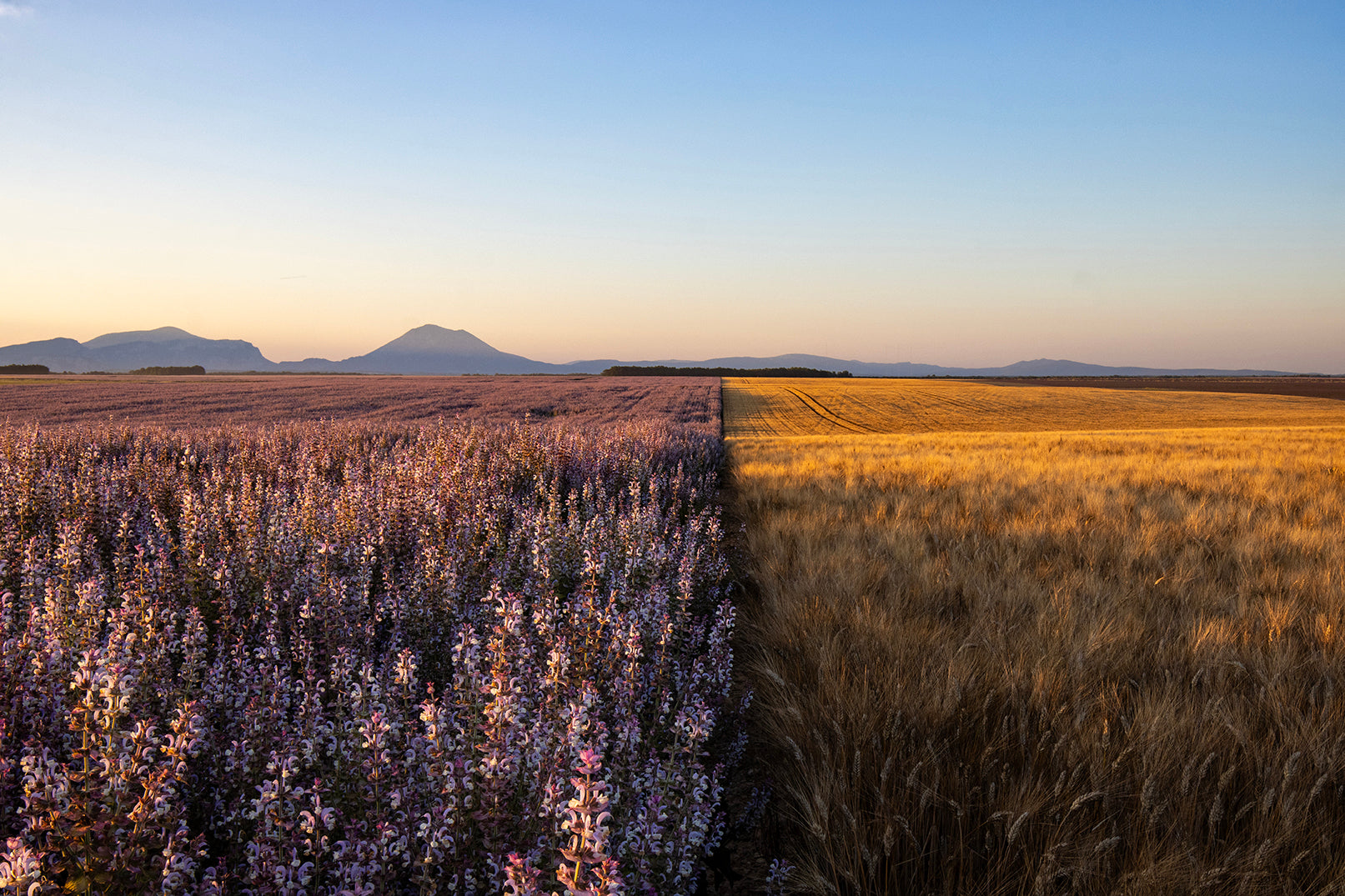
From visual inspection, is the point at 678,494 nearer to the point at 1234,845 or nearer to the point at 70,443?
the point at 1234,845

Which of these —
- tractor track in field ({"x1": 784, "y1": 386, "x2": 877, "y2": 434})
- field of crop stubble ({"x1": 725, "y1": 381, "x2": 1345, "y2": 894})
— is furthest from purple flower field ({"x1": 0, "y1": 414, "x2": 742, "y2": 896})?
tractor track in field ({"x1": 784, "y1": 386, "x2": 877, "y2": 434})

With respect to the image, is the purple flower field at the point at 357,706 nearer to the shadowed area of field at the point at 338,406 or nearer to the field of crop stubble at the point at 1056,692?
the field of crop stubble at the point at 1056,692

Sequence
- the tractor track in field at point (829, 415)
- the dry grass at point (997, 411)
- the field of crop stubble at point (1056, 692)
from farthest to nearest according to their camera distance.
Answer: the dry grass at point (997, 411)
the tractor track in field at point (829, 415)
the field of crop stubble at point (1056, 692)

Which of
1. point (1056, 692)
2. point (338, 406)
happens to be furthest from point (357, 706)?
point (338, 406)

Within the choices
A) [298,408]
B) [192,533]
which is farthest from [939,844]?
[298,408]

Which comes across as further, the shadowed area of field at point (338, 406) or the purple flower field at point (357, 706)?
the shadowed area of field at point (338, 406)

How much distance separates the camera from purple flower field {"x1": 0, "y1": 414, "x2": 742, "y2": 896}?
60.1 inches

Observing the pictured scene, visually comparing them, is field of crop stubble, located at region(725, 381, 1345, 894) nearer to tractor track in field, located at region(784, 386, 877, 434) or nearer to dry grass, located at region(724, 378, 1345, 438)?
dry grass, located at region(724, 378, 1345, 438)

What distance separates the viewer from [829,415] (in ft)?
135

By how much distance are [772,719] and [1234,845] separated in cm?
170

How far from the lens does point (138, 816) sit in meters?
1.46

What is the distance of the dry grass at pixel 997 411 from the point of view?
3547 cm

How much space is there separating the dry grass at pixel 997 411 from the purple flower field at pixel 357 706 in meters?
23.4

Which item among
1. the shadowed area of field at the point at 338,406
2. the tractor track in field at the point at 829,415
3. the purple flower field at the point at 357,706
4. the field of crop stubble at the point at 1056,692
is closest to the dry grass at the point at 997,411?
the tractor track in field at the point at 829,415
